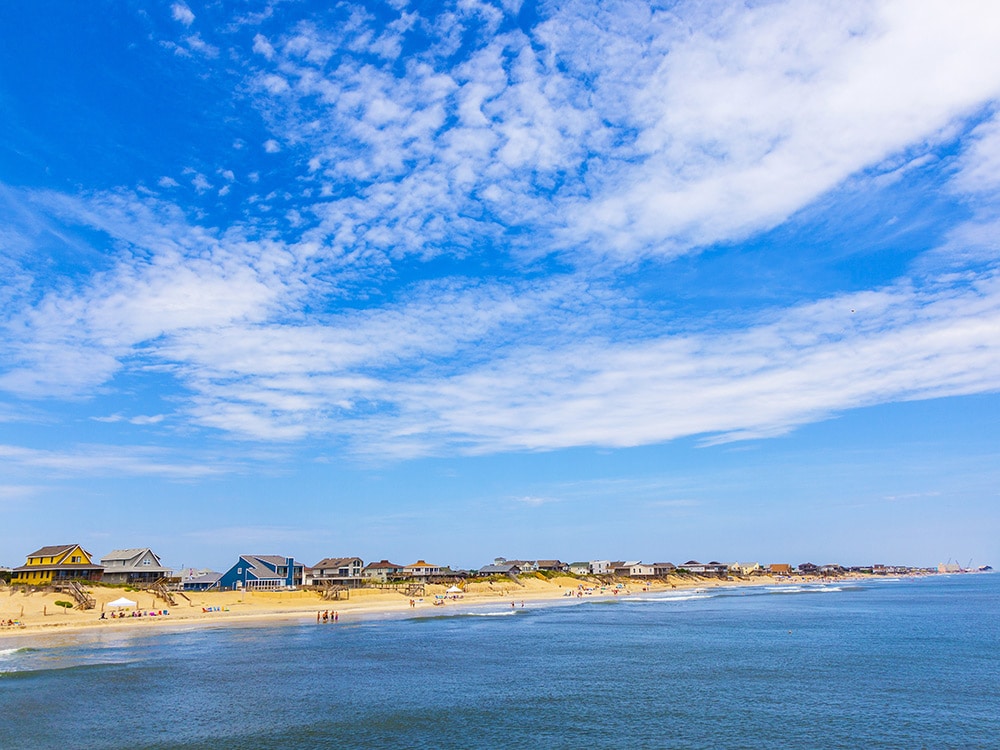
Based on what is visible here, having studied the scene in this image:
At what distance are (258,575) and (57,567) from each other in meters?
32.2

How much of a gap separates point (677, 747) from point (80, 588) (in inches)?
2920

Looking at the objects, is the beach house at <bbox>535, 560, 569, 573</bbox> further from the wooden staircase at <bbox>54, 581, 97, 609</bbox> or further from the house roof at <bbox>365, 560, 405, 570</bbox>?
the wooden staircase at <bbox>54, 581, 97, 609</bbox>

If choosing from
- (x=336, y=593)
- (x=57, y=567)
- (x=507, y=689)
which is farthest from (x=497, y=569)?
(x=507, y=689)

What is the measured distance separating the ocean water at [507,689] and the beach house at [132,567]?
36.5m

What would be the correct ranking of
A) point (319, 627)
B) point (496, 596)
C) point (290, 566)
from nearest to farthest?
point (319, 627)
point (290, 566)
point (496, 596)

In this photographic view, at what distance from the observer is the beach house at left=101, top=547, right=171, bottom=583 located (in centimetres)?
9581

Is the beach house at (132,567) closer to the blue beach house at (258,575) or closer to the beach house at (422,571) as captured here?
the blue beach house at (258,575)

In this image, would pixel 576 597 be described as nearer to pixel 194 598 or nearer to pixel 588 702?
pixel 194 598

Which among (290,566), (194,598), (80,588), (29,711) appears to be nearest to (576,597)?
(290,566)

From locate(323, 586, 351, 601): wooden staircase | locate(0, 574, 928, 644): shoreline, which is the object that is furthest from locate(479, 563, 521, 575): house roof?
locate(323, 586, 351, 601): wooden staircase

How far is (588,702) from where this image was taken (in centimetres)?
3534

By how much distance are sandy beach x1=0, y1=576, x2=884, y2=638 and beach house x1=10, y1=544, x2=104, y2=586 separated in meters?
5.96

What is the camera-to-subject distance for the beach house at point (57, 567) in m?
84.1

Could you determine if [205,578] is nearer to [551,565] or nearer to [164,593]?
[164,593]
